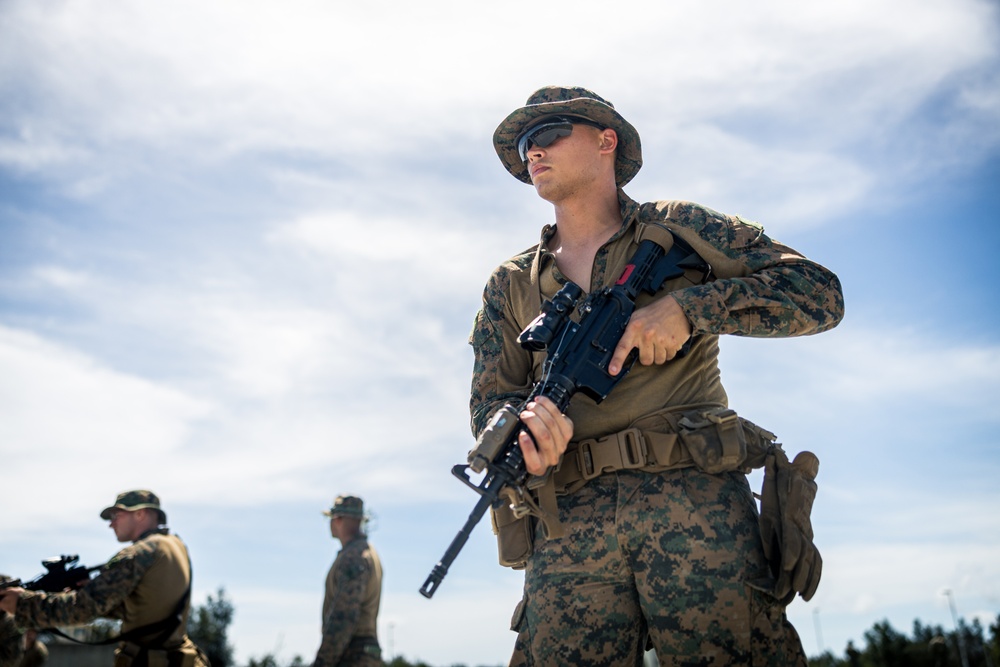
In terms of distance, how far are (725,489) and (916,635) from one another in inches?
2968

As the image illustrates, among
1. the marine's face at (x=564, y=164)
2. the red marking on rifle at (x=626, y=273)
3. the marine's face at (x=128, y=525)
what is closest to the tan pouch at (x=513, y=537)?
the red marking on rifle at (x=626, y=273)

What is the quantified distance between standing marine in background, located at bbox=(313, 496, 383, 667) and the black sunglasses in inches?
291

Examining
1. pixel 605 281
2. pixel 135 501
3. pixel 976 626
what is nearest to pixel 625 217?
pixel 605 281

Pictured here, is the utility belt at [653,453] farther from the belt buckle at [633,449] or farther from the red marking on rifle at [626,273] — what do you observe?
the red marking on rifle at [626,273]

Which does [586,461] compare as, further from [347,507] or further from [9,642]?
[9,642]

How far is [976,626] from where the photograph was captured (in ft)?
254

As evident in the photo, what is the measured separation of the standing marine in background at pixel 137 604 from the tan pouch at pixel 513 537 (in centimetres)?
561

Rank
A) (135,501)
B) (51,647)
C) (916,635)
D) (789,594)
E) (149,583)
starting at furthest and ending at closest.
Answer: (916,635)
(51,647)
(135,501)
(149,583)
(789,594)

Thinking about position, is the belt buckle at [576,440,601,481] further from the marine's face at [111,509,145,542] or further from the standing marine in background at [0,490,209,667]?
the marine's face at [111,509,145,542]

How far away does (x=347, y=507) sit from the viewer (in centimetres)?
1102

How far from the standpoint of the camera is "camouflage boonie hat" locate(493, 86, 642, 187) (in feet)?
12.6

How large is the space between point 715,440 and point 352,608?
302 inches

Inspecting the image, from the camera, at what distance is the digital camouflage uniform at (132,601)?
7.70 m

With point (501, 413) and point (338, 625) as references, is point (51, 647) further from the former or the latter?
point (501, 413)
